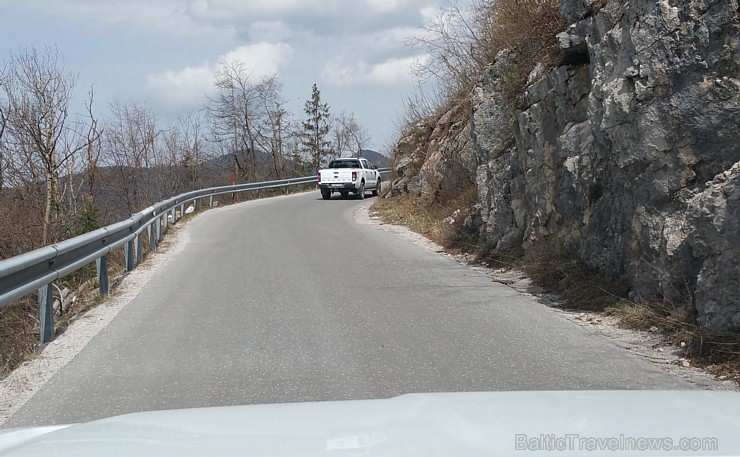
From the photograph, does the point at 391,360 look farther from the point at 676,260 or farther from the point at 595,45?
the point at 595,45

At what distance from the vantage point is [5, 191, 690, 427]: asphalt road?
5.66 metres

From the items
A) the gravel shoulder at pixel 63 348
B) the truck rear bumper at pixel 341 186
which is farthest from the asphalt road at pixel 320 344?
the truck rear bumper at pixel 341 186

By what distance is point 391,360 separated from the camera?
6.52m

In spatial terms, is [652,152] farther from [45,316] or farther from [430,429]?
[45,316]

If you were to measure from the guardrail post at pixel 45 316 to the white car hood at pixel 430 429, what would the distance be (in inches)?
181

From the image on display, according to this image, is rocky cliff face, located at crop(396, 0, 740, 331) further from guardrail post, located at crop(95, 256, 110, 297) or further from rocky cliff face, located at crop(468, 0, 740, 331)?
guardrail post, located at crop(95, 256, 110, 297)

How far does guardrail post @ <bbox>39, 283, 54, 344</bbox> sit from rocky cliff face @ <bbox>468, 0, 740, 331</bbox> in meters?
6.44

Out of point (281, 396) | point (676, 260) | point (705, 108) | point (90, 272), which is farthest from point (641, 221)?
point (90, 272)

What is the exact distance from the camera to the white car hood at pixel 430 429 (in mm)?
2682

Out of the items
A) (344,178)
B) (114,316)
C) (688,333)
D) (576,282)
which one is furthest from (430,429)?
(344,178)

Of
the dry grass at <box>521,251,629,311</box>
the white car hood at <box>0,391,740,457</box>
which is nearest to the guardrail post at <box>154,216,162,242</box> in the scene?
the dry grass at <box>521,251,629,311</box>

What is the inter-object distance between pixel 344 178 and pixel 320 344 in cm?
2553

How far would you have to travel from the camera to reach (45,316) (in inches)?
301

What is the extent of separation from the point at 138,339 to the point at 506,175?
26.2 feet
